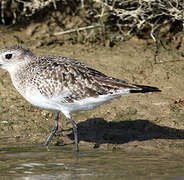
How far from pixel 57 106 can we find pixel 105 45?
158 inches

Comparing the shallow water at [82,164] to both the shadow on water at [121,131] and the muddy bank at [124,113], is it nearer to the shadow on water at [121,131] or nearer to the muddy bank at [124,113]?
the muddy bank at [124,113]

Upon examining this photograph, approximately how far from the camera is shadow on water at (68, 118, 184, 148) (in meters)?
8.84

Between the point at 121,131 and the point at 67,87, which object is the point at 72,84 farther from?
the point at 121,131

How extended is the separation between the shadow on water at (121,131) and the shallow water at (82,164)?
598mm

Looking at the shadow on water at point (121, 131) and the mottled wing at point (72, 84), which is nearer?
the mottled wing at point (72, 84)

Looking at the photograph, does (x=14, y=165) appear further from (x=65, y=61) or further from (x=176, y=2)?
(x=176, y=2)

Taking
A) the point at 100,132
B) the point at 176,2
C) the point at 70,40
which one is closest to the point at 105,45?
the point at 70,40

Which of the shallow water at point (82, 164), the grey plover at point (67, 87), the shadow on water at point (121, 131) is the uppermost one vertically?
the grey plover at point (67, 87)

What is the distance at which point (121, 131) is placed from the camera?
9.09 meters

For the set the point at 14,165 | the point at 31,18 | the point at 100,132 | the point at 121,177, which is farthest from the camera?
the point at 31,18

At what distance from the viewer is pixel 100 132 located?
30.0 feet

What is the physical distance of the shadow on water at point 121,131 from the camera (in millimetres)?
8836

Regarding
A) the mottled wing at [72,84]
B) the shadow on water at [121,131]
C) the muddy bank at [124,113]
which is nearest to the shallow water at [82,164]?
the muddy bank at [124,113]

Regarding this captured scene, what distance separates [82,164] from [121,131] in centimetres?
176
